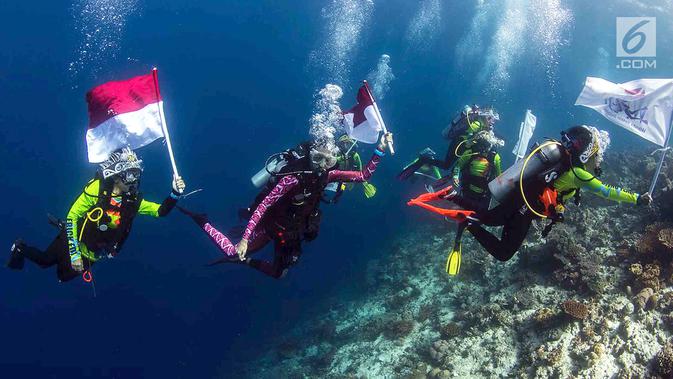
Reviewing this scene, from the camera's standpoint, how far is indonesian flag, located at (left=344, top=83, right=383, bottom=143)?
752 centimetres

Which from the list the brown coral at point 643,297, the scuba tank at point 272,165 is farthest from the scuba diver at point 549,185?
the scuba tank at point 272,165

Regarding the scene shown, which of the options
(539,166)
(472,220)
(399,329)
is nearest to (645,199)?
(539,166)

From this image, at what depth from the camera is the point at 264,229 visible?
811 centimetres

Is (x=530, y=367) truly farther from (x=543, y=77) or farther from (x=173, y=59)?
(x=543, y=77)

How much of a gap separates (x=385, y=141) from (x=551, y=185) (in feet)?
9.36

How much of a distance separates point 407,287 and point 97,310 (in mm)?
27148

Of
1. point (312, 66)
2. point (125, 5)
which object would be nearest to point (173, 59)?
point (125, 5)

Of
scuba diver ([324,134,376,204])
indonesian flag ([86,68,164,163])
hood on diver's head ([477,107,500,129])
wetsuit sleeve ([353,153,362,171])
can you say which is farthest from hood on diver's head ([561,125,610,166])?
wetsuit sleeve ([353,153,362,171])

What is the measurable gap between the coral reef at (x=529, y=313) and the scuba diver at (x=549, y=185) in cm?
Result: 288

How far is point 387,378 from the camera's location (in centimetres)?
1048

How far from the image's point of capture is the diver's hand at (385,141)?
6.93m

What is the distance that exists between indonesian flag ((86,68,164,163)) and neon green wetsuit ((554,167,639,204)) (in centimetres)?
672

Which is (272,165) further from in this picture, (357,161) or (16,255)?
(357,161)

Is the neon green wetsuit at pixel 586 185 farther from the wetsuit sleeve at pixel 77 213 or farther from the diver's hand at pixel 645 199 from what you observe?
the wetsuit sleeve at pixel 77 213
